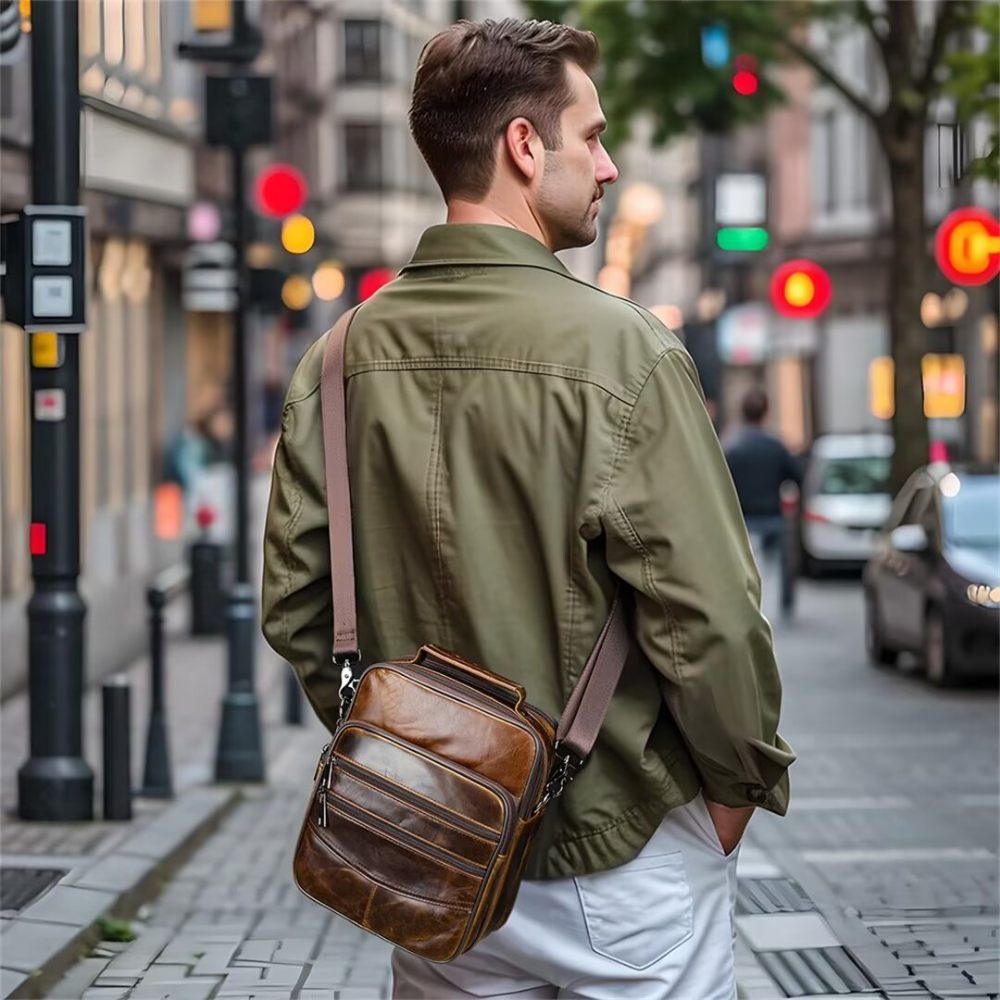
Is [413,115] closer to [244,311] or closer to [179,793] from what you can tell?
[179,793]

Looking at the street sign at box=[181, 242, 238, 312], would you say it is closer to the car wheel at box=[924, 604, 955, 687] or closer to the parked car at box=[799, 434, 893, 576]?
the car wheel at box=[924, 604, 955, 687]

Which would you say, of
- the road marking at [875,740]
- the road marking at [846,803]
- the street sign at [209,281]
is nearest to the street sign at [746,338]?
the street sign at [209,281]

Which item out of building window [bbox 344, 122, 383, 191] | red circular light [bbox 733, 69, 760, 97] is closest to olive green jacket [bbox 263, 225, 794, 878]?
red circular light [bbox 733, 69, 760, 97]

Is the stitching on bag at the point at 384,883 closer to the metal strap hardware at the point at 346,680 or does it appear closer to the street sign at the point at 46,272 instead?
the metal strap hardware at the point at 346,680

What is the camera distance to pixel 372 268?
69.4 meters

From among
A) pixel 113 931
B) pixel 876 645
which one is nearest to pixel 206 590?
pixel 876 645

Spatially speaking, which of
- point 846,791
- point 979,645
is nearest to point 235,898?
point 846,791

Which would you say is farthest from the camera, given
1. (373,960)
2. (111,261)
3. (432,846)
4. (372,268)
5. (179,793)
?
(372,268)

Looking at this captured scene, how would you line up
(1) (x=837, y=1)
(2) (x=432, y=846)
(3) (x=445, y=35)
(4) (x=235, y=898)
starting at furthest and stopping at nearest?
(1) (x=837, y=1) → (4) (x=235, y=898) → (3) (x=445, y=35) → (2) (x=432, y=846)

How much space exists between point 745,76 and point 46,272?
545 inches

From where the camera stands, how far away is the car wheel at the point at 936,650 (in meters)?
14.3

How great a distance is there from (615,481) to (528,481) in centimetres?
11

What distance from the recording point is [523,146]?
296 cm

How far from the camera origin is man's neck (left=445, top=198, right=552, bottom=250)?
118 inches
